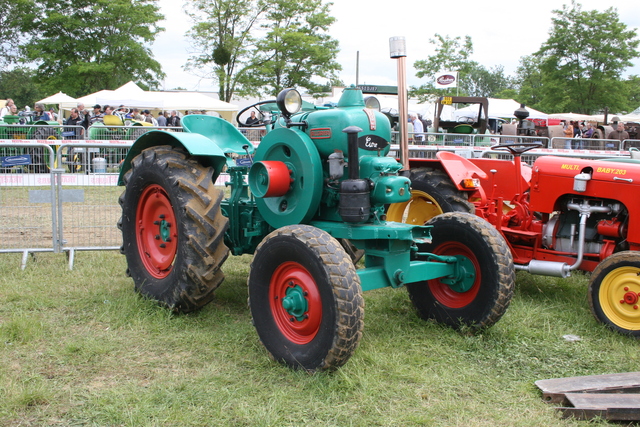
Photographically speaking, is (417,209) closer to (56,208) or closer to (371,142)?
(371,142)

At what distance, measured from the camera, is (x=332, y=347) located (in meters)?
3.24

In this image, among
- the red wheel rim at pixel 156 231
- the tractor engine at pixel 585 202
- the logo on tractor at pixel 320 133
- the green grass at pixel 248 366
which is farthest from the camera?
the tractor engine at pixel 585 202

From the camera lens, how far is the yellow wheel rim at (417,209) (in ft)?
20.2

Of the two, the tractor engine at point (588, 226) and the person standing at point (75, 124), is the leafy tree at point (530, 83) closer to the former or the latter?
the person standing at point (75, 124)

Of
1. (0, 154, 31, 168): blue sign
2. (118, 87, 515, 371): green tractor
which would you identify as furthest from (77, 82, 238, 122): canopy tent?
(118, 87, 515, 371): green tractor

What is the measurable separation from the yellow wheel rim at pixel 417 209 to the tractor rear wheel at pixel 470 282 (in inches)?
64.1

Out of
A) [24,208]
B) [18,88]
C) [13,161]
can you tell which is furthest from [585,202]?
[18,88]

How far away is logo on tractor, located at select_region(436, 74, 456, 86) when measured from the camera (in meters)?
23.3

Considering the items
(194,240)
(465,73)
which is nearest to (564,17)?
(465,73)

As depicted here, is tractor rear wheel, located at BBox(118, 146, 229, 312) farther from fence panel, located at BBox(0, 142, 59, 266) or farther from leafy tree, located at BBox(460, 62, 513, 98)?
leafy tree, located at BBox(460, 62, 513, 98)

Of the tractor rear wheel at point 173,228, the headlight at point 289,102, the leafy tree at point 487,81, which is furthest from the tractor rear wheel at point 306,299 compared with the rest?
the leafy tree at point 487,81

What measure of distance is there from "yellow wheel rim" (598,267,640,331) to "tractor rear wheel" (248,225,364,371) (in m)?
2.22

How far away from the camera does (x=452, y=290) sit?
436 cm

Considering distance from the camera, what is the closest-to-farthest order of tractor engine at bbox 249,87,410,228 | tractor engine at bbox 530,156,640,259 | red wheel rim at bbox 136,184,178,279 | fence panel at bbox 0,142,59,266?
tractor engine at bbox 249,87,410,228 → red wheel rim at bbox 136,184,178,279 → tractor engine at bbox 530,156,640,259 → fence panel at bbox 0,142,59,266
